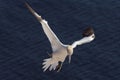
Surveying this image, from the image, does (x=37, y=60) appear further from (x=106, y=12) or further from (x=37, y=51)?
(x=106, y=12)

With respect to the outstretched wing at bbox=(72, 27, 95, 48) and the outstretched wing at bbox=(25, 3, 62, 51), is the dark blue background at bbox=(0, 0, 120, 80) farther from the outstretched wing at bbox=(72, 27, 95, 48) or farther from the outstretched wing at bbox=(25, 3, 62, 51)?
the outstretched wing at bbox=(25, 3, 62, 51)

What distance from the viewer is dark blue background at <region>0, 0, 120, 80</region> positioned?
70000 millimetres

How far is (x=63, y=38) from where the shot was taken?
246ft

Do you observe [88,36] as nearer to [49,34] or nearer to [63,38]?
[49,34]

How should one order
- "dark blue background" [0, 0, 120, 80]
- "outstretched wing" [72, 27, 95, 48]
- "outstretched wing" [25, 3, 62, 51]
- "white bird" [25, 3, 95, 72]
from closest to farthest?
1. "white bird" [25, 3, 95, 72]
2. "outstretched wing" [25, 3, 62, 51]
3. "outstretched wing" [72, 27, 95, 48]
4. "dark blue background" [0, 0, 120, 80]

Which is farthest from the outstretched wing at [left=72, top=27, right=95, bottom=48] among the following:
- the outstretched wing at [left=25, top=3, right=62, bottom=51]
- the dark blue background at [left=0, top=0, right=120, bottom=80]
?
the dark blue background at [left=0, top=0, right=120, bottom=80]

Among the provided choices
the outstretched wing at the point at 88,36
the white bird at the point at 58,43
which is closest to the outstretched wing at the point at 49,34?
the white bird at the point at 58,43

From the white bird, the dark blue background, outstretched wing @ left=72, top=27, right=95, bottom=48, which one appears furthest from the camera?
the dark blue background

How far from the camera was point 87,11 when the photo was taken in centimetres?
8019

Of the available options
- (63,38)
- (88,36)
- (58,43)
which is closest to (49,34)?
(58,43)

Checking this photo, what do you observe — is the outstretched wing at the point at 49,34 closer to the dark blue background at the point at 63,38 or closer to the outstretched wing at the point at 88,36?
the outstretched wing at the point at 88,36

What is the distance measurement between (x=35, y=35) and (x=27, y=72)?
861 cm

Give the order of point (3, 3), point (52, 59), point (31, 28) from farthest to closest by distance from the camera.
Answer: point (3, 3) → point (31, 28) → point (52, 59)

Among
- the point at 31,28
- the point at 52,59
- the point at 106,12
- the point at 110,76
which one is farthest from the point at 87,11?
the point at 52,59
